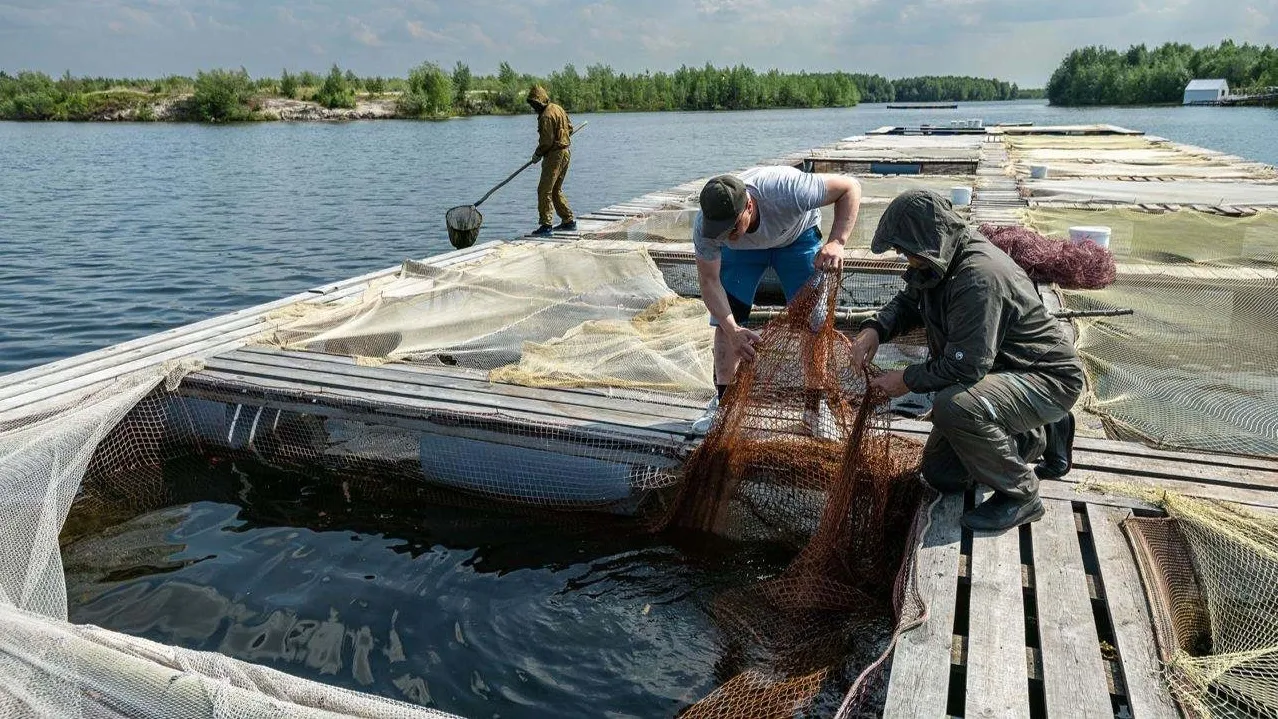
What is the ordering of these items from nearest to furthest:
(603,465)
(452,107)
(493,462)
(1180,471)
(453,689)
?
1. (453,689)
2. (1180,471)
3. (603,465)
4. (493,462)
5. (452,107)

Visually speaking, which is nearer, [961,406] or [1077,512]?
[961,406]

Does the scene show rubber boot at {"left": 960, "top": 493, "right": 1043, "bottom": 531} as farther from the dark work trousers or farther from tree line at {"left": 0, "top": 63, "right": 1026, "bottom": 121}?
tree line at {"left": 0, "top": 63, "right": 1026, "bottom": 121}

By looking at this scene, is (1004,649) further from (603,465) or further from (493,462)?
(493,462)

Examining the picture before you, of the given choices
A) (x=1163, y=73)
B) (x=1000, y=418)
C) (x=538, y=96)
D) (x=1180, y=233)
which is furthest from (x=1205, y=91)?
(x=1000, y=418)

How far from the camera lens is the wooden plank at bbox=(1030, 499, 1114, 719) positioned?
2432 mm

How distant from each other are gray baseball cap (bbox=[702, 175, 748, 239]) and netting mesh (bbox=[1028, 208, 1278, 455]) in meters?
2.24

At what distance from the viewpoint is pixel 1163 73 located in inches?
3147

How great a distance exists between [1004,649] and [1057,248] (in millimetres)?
4274

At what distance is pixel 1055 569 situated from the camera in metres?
3.06

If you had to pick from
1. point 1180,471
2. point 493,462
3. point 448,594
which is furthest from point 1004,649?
point 493,462

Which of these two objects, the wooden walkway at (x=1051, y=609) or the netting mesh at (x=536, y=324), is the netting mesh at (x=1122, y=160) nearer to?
the netting mesh at (x=536, y=324)

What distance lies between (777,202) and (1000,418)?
1450mm

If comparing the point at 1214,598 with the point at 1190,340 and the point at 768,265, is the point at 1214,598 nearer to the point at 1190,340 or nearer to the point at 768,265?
the point at 768,265

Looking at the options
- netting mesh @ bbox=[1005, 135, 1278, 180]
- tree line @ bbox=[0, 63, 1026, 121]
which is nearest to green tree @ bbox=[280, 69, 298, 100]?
tree line @ bbox=[0, 63, 1026, 121]
